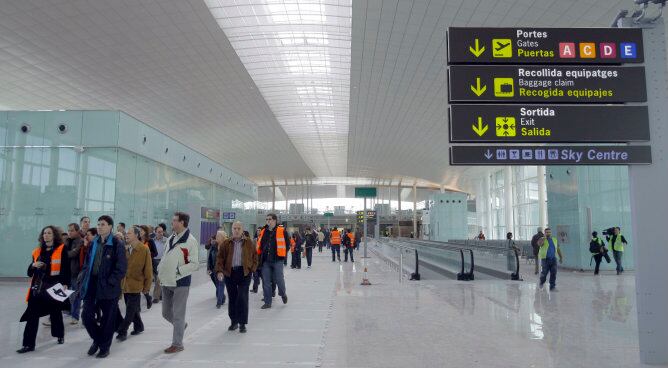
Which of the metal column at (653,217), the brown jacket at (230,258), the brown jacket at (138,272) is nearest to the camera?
the metal column at (653,217)

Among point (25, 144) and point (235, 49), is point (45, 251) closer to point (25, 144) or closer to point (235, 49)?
point (25, 144)

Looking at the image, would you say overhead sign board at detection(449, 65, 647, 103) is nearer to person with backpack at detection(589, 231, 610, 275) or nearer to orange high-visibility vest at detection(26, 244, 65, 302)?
orange high-visibility vest at detection(26, 244, 65, 302)

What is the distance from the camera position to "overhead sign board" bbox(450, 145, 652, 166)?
17.0 ft

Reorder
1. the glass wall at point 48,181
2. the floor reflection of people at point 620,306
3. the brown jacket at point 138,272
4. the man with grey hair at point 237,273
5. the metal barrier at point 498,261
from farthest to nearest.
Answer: the metal barrier at point 498,261
the glass wall at point 48,181
the floor reflection of people at point 620,306
the man with grey hair at point 237,273
the brown jacket at point 138,272

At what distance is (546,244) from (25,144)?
46.0 ft

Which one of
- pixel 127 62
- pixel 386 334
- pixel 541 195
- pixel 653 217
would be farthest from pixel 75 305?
pixel 541 195

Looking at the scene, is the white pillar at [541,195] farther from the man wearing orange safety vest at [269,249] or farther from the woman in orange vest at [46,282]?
the woman in orange vest at [46,282]

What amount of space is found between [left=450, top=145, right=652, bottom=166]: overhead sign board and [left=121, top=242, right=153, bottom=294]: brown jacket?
12.9ft

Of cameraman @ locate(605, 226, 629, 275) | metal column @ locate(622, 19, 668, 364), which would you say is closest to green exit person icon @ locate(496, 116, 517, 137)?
metal column @ locate(622, 19, 668, 364)

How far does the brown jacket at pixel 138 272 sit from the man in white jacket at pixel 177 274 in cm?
41

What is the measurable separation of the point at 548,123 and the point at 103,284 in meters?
5.27

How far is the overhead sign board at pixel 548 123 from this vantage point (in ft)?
17.2

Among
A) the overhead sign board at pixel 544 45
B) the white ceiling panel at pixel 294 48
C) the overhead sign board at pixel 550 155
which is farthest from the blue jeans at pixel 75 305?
the white ceiling panel at pixel 294 48

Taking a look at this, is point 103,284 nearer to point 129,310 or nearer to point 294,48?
point 129,310
